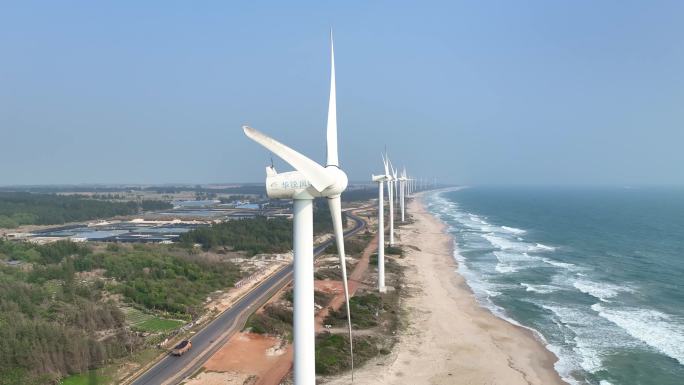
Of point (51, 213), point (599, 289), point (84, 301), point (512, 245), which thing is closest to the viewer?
point (84, 301)

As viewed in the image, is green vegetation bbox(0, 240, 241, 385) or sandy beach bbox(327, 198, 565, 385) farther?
sandy beach bbox(327, 198, 565, 385)

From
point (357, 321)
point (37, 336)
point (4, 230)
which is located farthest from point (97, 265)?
point (4, 230)

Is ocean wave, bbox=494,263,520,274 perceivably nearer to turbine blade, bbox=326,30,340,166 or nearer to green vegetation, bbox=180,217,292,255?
green vegetation, bbox=180,217,292,255

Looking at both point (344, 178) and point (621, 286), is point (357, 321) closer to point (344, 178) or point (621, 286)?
point (344, 178)

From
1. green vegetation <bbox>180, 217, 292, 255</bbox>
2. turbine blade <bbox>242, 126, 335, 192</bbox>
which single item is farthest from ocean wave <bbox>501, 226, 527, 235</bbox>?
turbine blade <bbox>242, 126, 335, 192</bbox>

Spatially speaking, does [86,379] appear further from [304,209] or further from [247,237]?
[247,237]

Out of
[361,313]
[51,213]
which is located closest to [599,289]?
[361,313]

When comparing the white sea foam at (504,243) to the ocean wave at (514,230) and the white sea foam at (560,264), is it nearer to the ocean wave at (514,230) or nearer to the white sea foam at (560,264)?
the ocean wave at (514,230)
